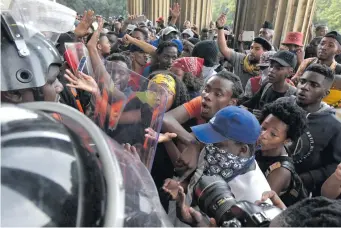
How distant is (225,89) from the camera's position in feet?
7.43

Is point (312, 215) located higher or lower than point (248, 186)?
higher

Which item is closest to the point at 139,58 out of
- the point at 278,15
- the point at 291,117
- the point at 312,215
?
the point at 291,117

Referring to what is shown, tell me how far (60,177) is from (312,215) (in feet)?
2.19

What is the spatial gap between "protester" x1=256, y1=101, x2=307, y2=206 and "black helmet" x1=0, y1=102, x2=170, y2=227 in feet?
4.21

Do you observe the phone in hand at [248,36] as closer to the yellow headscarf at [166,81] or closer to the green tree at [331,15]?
the yellow headscarf at [166,81]

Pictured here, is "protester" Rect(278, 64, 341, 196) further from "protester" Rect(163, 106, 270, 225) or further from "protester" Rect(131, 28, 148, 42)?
"protester" Rect(131, 28, 148, 42)

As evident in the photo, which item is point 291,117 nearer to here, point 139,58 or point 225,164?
point 225,164

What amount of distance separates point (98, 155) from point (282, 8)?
7.87m

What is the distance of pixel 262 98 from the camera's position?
3.31 meters

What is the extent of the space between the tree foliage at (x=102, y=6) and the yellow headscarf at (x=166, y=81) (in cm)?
3321

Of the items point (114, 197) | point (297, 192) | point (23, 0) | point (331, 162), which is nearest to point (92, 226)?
point (114, 197)

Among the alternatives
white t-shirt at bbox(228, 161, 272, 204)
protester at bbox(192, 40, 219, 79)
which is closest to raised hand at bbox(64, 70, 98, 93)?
white t-shirt at bbox(228, 161, 272, 204)

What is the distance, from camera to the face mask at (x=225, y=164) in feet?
5.04

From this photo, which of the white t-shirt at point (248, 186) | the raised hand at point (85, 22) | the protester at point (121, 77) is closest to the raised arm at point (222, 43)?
the raised hand at point (85, 22)
